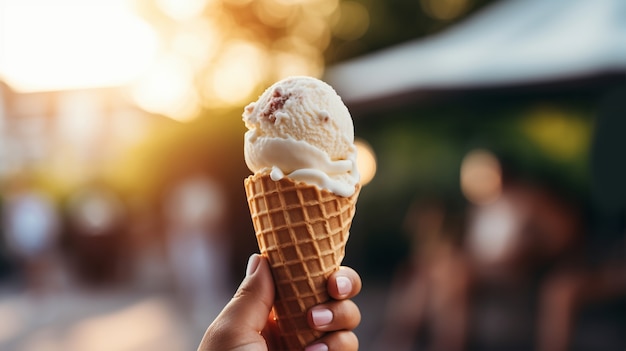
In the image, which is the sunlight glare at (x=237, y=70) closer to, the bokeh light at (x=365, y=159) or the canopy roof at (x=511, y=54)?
the bokeh light at (x=365, y=159)

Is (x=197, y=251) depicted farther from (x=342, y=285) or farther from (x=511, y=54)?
(x=342, y=285)

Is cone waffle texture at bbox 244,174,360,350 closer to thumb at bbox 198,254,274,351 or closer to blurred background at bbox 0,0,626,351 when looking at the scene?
thumb at bbox 198,254,274,351

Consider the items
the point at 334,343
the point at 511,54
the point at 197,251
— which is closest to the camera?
the point at 334,343

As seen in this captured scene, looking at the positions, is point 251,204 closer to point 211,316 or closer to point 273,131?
point 273,131

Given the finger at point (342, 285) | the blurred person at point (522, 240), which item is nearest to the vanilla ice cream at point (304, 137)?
the finger at point (342, 285)

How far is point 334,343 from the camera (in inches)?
71.5

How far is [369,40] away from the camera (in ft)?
45.0

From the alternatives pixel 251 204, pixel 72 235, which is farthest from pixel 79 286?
pixel 251 204

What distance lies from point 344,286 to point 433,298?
15.0ft

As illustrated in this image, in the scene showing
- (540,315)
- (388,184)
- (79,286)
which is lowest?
(540,315)

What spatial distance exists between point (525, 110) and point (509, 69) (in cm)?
187

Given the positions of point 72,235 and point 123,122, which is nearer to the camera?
point 72,235

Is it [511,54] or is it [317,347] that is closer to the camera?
[317,347]

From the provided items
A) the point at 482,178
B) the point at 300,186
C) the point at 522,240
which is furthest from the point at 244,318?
the point at 482,178
